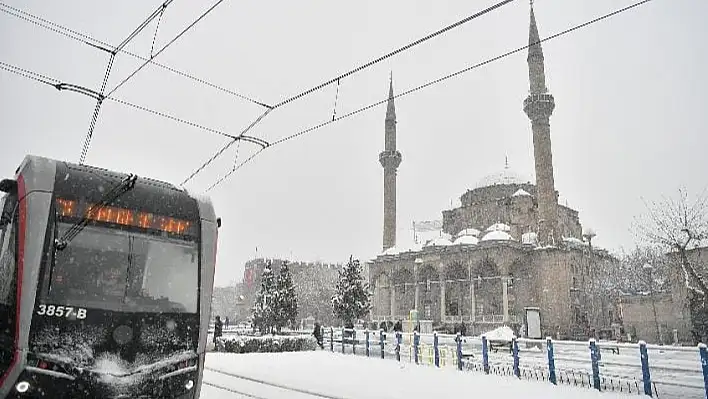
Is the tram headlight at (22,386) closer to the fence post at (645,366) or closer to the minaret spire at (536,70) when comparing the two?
the fence post at (645,366)

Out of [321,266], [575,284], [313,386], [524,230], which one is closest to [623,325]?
[575,284]

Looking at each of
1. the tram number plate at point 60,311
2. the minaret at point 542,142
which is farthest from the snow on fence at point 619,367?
the minaret at point 542,142

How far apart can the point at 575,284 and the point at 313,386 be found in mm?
37707

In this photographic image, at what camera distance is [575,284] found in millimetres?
42625

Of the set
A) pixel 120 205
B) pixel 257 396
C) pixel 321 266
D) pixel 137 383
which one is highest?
pixel 321 266

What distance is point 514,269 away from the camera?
143 ft

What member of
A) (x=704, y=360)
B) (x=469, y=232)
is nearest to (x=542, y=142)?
(x=469, y=232)

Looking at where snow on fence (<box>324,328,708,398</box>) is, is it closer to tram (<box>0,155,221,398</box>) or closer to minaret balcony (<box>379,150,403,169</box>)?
tram (<box>0,155,221,398</box>)

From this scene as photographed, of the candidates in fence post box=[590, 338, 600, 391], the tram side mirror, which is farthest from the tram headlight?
fence post box=[590, 338, 600, 391]

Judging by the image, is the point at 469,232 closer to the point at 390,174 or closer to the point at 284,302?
the point at 390,174

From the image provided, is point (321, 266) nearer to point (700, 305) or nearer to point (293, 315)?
point (293, 315)

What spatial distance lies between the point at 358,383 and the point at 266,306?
86.9 feet

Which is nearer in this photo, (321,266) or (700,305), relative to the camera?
(700,305)

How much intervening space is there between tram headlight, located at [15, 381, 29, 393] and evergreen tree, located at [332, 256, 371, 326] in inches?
1220
